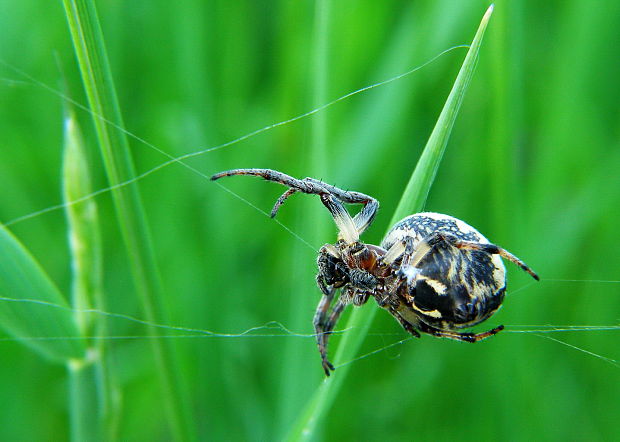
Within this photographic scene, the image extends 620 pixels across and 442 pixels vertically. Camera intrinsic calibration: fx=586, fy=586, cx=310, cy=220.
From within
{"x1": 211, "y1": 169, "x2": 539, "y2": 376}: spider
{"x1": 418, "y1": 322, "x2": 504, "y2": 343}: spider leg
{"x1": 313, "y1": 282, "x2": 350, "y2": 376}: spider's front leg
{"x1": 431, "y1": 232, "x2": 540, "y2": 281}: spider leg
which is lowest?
{"x1": 313, "y1": 282, "x2": 350, "y2": 376}: spider's front leg

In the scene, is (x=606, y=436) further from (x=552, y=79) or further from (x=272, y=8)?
(x=272, y=8)

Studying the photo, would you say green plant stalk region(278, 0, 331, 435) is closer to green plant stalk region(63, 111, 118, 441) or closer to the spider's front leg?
the spider's front leg

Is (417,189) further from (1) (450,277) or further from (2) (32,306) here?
(2) (32,306)

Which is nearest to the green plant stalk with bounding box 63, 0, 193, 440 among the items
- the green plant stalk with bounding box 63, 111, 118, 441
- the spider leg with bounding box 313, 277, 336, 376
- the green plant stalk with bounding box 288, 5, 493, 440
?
the green plant stalk with bounding box 63, 111, 118, 441

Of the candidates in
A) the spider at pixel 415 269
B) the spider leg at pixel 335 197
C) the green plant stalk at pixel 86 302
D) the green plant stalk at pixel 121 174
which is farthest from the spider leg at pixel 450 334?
the green plant stalk at pixel 86 302

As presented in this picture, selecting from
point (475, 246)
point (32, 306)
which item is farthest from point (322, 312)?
point (32, 306)

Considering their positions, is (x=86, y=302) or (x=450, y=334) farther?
(x=450, y=334)
